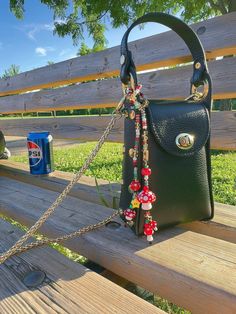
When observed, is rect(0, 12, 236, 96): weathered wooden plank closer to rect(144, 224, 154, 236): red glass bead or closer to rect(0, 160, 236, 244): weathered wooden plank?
rect(0, 160, 236, 244): weathered wooden plank

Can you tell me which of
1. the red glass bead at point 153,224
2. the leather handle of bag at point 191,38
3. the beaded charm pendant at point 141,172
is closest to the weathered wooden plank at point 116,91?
the leather handle of bag at point 191,38

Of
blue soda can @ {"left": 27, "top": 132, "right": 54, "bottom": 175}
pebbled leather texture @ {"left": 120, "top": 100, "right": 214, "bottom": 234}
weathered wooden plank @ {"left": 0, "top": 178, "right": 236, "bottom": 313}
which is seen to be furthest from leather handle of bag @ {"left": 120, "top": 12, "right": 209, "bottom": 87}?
blue soda can @ {"left": 27, "top": 132, "right": 54, "bottom": 175}

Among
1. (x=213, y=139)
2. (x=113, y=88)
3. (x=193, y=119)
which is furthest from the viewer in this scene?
(x=113, y=88)

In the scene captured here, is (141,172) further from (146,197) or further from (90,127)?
(90,127)

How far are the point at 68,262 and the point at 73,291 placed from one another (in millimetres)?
132

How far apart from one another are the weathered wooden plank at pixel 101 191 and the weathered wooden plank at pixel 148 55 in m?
0.79

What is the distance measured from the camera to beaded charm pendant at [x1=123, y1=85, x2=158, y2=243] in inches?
30.8

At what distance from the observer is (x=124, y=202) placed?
91 cm

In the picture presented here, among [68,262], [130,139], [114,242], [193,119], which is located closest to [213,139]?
[193,119]

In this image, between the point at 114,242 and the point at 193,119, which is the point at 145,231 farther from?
the point at 193,119

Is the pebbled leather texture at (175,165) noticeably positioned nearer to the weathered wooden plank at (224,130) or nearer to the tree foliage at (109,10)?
the weathered wooden plank at (224,130)

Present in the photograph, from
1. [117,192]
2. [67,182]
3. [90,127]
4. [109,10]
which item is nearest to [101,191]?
[117,192]

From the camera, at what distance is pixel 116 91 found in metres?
2.01

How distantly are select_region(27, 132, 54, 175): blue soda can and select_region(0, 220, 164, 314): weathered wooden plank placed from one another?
984 millimetres
